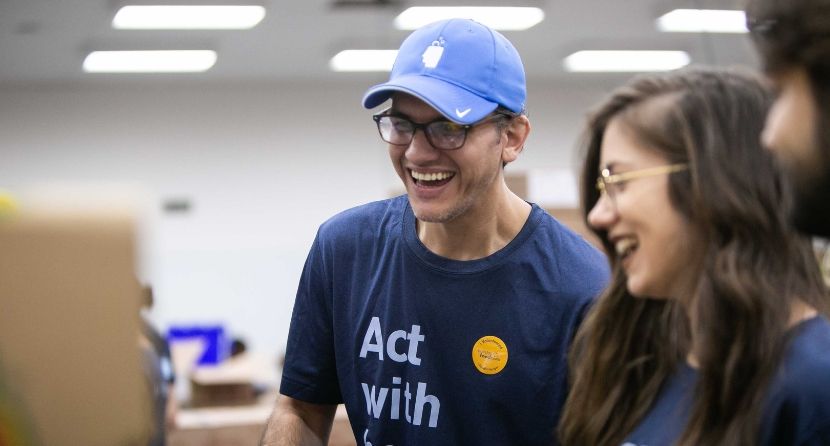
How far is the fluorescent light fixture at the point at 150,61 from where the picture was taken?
810 cm

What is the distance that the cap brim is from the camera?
5.61ft

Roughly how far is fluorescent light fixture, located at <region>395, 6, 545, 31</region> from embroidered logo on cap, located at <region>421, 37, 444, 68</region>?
15.4ft

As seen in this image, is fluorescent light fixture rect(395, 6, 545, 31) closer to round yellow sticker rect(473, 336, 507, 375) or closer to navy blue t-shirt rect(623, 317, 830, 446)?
round yellow sticker rect(473, 336, 507, 375)

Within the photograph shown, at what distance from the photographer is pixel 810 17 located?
87cm

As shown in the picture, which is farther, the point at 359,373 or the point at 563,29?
the point at 563,29

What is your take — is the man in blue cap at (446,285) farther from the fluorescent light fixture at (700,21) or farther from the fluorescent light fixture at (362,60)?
the fluorescent light fixture at (362,60)

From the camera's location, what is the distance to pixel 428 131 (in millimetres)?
1754

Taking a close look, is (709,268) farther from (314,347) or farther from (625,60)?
(625,60)

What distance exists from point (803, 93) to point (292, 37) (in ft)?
23.8

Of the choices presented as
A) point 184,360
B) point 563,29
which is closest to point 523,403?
point 184,360

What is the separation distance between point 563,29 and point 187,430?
453 centimetres

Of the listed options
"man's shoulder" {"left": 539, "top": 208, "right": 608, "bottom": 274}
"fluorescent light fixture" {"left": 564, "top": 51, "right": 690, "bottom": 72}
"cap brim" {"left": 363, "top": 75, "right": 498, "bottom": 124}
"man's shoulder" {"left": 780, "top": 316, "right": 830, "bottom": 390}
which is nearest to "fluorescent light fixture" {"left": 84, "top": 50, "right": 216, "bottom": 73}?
"fluorescent light fixture" {"left": 564, "top": 51, "right": 690, "bottom": 72}

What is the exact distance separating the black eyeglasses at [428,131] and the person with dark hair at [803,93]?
2.78 ft

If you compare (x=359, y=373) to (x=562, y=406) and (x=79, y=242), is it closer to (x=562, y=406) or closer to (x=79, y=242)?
(x=562, y=406)
